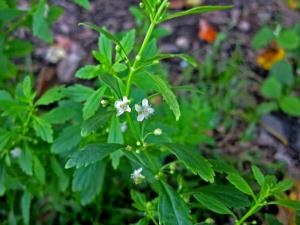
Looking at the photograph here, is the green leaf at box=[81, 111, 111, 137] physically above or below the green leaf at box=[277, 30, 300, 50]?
above

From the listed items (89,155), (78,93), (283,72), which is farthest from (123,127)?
(283,72)

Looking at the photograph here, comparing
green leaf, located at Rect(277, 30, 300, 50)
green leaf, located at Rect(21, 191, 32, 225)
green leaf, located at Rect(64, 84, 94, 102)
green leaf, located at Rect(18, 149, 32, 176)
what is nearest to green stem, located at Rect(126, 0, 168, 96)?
green leaf, located at Rect(64, 84, 94, 102)

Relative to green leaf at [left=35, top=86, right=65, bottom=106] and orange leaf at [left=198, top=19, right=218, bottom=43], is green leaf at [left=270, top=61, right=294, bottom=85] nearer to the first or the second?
orange leaf at [left=198, top=19, right=218, bottom=43]

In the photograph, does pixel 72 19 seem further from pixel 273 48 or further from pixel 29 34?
pixel 273 48

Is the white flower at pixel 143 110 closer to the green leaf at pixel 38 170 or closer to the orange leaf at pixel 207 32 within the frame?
the green leaf at pixel 38 170

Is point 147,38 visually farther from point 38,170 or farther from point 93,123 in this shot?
point 38,170

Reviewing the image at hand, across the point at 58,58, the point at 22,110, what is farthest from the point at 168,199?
the point at 58,58
